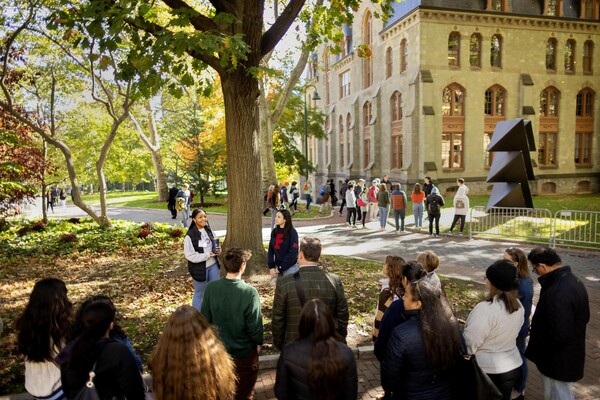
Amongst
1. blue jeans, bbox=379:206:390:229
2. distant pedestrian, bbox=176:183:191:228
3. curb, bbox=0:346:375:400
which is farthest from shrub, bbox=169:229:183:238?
curb, bbox=0:346:375:400

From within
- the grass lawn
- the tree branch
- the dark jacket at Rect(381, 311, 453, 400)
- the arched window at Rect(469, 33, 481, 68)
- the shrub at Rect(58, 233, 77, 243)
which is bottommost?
the grass lawn

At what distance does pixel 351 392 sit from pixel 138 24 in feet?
22.0

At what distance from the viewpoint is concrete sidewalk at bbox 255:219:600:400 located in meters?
5.21

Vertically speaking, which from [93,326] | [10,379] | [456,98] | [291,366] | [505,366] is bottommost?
[10,379]

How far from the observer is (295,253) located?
7.08 m

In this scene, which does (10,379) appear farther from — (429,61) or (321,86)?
(321,86)

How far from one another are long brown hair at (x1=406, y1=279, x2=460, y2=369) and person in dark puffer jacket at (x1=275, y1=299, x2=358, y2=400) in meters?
0.58

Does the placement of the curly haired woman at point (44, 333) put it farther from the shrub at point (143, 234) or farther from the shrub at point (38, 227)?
the shrub at point (38, 227)

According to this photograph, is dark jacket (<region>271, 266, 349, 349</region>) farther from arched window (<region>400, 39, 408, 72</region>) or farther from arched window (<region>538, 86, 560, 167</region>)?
arched window (<region>538, 86, 560, 167</region>)

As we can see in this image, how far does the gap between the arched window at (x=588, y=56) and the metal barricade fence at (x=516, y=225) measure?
2514 centimetres

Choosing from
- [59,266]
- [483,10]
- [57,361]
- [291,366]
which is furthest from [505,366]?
[483,10]

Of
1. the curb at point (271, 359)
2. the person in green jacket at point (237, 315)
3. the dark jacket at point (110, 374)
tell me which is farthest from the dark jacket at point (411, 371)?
the curb at point (271, 359)

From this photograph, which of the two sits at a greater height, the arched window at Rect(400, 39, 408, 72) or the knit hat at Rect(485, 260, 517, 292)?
the arched window at Rect(400, 39, 408, 72)

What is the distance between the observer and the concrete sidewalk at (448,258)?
17.1 ft
